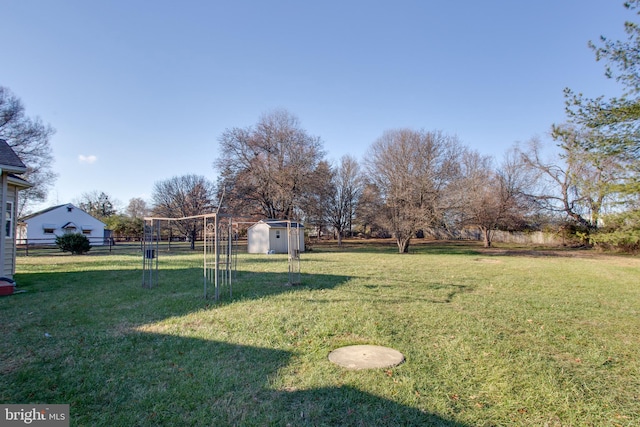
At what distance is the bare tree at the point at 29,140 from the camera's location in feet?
66.0

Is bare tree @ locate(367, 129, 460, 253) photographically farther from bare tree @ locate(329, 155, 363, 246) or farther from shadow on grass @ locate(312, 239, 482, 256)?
bare tree @ locate(329, 155, 363, 246)

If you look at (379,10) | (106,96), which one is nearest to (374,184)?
(379,10)

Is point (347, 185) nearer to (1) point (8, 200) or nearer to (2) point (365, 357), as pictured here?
(1) point (8, 200)

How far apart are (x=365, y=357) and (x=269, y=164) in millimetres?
21185

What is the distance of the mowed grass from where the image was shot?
2441mm

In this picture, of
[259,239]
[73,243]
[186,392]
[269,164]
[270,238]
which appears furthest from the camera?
[269,164]

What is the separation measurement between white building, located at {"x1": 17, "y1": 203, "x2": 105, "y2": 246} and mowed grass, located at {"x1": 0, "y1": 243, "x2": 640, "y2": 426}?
30.5 meters

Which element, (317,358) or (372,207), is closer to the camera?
(317,358)

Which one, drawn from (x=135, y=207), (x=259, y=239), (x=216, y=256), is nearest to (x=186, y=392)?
(x=216, y=256)

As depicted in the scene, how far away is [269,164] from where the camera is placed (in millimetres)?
23578

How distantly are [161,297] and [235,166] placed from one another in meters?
19.1

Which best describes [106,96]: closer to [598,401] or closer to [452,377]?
[452,377]

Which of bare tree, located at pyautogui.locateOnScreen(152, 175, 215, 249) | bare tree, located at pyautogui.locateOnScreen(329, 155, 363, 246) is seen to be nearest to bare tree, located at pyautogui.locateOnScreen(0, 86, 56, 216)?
bare tree, located at pyautogui.locateOnScreen(152, 175, 215, 249)

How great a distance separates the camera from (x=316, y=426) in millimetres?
2221
